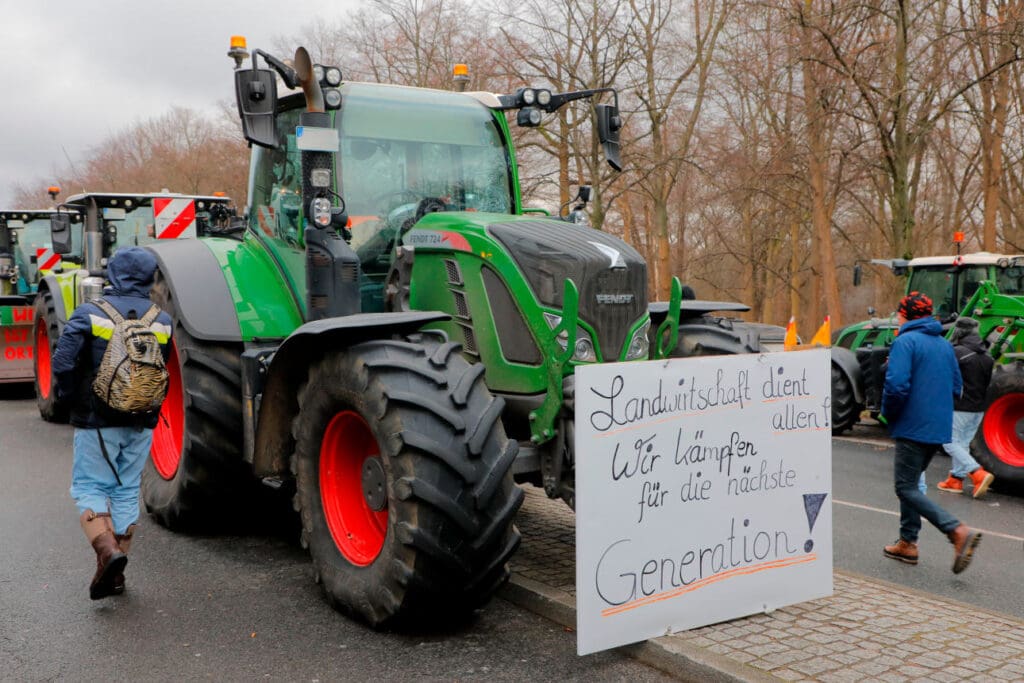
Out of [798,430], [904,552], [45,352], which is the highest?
[798,430]

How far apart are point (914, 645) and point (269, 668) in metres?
2.98

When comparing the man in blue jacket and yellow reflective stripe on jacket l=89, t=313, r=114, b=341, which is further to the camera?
the man in blue jacket

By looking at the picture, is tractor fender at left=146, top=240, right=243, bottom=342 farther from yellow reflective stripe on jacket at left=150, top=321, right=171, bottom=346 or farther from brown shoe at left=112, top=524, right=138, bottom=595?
brown shoe at left=112, top=524, right=138, bottom=595

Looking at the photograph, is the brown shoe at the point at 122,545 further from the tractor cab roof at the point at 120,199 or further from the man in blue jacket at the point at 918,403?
the tractor cab roof at the point at 120,199

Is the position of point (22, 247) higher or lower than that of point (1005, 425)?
higher

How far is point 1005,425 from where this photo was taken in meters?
9.67

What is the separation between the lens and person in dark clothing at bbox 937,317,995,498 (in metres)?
8.86

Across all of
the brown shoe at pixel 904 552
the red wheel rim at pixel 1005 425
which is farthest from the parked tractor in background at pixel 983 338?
the brown shoe at pixel 904 552

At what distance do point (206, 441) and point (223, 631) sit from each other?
60.4 inches

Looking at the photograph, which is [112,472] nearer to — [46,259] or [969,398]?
[969,398]

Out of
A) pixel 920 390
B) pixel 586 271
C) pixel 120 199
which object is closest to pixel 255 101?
pixel 586 271

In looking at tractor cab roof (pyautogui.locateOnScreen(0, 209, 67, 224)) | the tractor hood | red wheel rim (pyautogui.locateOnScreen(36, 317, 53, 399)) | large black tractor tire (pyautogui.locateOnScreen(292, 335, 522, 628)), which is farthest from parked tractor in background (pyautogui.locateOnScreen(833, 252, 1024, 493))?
tractor cab roof (pyautogui.locateOnScreen(0, 209, 67, 224))

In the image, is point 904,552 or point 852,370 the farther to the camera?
point 852,370

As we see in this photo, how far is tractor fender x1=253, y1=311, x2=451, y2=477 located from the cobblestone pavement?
154 centimetres
